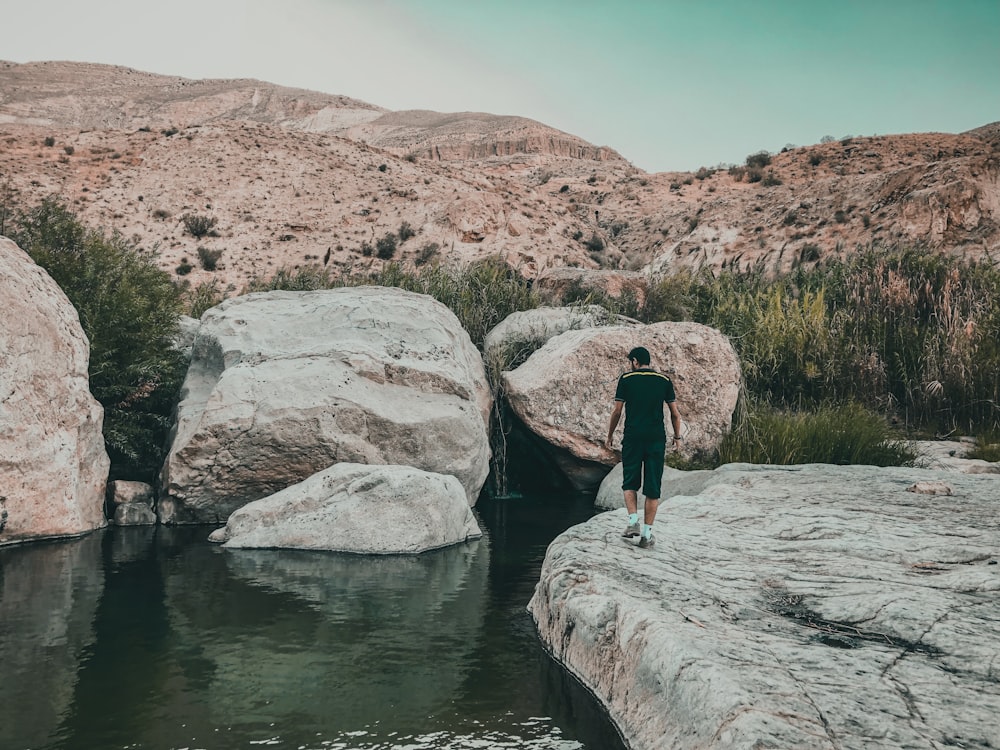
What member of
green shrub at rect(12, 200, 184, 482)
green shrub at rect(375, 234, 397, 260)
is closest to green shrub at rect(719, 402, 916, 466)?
green shrub at rect(12, 200, 184, 482)

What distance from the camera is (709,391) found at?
12898 millimetres

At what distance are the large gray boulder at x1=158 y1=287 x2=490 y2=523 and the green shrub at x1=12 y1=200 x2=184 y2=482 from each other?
75cm

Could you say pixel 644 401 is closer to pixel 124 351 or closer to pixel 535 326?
pixel 535 326

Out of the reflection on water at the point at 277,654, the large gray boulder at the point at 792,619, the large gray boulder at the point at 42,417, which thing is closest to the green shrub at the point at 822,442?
the large gray boulder at the point at 792,619

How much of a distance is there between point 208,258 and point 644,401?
3173cm

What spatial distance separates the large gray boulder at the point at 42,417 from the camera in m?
9.12

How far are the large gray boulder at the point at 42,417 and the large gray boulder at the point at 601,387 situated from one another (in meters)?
5.85

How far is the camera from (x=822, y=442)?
11.4 meters

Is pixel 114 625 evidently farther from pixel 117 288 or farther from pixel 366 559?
pixel 117 288

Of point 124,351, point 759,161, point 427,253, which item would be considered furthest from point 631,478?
point 759,161

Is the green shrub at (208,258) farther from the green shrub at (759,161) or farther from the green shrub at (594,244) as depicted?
the green shrub at (759,161)

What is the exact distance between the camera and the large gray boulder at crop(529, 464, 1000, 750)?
11.7ft

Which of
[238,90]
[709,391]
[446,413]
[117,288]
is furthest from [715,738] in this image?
[238,90]

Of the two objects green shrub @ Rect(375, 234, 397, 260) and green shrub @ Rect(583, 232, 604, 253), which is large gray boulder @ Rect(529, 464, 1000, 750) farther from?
green shrub @ Rect(583, 232, 604, 253)
